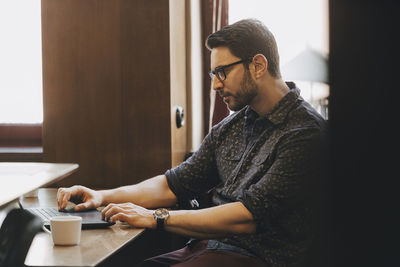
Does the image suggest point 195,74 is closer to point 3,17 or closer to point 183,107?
point 183,107

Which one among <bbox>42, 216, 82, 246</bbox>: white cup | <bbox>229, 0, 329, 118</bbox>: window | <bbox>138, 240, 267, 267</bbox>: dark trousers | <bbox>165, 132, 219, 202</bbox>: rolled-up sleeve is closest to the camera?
<bbox>42, 216, 82, 246</bbox>: white cup

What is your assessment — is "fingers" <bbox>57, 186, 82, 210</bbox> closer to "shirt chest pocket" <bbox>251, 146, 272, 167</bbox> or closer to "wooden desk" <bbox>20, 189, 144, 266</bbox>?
"wooden desk" <bbox>20, 189, 144, 266</bbox>

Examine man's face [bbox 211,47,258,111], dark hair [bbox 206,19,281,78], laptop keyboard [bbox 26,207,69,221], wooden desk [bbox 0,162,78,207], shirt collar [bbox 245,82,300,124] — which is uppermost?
dark hair [bbox 206,19,281,78]

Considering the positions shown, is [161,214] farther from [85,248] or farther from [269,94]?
[269,94]

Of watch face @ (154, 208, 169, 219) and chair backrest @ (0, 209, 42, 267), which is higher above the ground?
watch face @ (154, 208, 169, 219)

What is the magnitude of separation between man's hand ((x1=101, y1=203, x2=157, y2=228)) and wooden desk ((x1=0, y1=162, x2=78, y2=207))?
302mm

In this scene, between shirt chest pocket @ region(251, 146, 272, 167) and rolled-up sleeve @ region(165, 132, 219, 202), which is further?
rolled-up sleeve @ region(165, 132, 219, 202)

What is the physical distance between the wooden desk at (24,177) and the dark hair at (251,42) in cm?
83

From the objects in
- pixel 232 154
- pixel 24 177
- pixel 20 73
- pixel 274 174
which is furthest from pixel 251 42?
pixel 20 73

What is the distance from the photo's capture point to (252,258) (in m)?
1.45

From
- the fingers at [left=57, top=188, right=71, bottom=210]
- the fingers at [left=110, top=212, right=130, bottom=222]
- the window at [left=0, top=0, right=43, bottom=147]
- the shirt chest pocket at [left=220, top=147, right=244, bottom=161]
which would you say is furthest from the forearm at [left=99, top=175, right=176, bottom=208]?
the window at [left=0, top=0, right=43, bottom=147]

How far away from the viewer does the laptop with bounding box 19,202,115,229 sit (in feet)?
4.30

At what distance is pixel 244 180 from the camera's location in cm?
155

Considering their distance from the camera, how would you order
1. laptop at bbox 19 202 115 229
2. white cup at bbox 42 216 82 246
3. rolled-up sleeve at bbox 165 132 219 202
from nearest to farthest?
1. white cup at bbox 42 216 82 246
2. laptop at bbox 19 202 115 229
3. rolled-up sleeve at bbox 165 132 219 202
